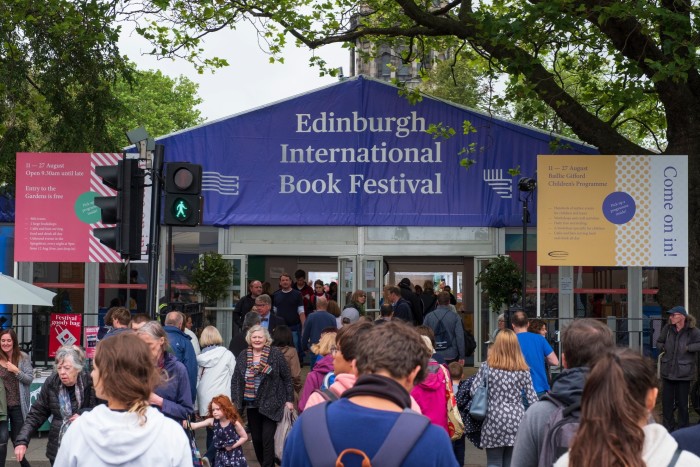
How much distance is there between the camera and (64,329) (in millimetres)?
17438

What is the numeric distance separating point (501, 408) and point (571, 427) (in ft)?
13.6

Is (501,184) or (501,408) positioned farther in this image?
(501,184)

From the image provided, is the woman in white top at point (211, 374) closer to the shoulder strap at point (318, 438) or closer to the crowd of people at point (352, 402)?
the crowd of people at point (352, 402)

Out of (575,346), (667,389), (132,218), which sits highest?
(132,218)

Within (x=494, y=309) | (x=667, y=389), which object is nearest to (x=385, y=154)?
(x=494, y=309)

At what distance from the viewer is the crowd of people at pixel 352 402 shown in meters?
3.66

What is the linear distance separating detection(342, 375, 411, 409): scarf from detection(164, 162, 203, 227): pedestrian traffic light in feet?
24.8

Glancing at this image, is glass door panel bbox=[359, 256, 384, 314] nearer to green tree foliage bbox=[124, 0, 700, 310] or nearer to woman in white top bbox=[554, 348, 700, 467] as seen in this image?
green tree foliage bbox=[124, 0, 700, 310]

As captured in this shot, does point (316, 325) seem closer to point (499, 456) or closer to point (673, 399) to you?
point (673, 399)

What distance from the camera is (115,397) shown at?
4316mm

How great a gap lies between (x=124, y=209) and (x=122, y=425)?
6999 millimetres

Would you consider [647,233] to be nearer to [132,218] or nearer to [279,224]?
[279,224]

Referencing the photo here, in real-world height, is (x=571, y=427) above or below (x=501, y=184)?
below

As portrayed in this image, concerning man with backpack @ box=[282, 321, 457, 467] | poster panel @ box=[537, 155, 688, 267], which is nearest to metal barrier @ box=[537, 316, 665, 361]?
poster panel @ box=[537, 155, 688, 267]
